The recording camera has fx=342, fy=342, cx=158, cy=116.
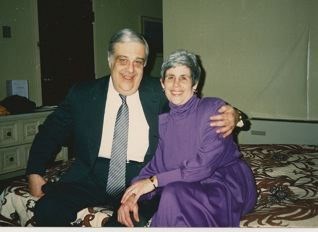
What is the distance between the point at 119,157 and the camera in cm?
146

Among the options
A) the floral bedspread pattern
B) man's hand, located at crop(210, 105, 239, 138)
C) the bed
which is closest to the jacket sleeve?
the bed

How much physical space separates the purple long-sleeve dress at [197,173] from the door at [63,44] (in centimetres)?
263

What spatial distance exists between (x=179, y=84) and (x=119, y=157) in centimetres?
41

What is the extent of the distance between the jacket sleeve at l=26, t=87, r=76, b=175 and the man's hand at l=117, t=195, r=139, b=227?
49 cm

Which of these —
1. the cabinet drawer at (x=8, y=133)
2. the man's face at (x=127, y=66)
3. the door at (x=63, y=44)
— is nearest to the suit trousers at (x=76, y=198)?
the man's face at (x=127, y=66)

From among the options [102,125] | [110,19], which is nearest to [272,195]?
[102,125]

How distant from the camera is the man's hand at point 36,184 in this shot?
143 centimetres

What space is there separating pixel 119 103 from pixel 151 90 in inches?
6.4

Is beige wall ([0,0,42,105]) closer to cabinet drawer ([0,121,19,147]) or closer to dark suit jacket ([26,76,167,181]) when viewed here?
cabinet drawer ([0,121,19,147])

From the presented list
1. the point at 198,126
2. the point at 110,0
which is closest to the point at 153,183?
the point at 198,126

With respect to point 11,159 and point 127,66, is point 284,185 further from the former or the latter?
point 11,159

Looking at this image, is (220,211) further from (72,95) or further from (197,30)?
(197,30)

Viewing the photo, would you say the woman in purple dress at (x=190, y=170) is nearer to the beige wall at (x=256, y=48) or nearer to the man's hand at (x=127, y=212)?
the man's hand at (x=127, y=212)

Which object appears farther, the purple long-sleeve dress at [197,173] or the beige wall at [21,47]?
the beige wall at [21,47]
